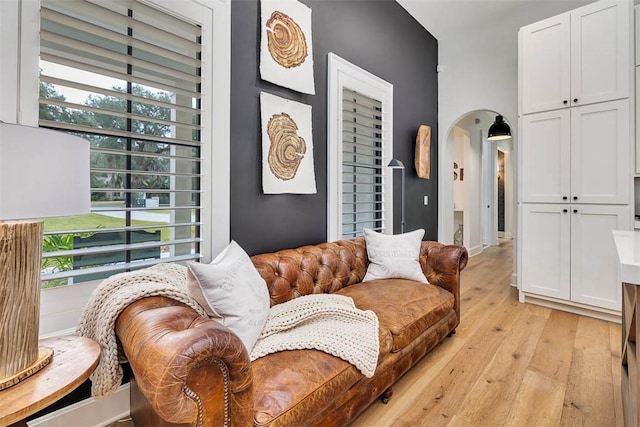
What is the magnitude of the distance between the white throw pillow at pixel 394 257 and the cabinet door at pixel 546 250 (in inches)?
59.3

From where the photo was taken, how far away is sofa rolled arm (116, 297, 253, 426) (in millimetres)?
858

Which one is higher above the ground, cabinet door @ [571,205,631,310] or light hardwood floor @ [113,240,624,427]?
cabinet door @ [571,205,631,310]

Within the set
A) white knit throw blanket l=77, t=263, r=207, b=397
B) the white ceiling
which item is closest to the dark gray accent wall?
the white ceiling

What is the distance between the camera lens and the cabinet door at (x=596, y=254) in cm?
282

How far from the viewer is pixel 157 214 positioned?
1.79 meters

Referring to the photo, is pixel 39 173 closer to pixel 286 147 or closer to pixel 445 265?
pixel 286 147

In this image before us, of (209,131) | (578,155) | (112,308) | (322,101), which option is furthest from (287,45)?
(578,155)

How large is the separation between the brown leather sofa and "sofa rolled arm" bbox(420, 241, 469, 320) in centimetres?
12

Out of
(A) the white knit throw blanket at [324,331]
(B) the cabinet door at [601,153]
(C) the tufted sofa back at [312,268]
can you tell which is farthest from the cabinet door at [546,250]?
(A) the white knit throw blanket at [324,331]

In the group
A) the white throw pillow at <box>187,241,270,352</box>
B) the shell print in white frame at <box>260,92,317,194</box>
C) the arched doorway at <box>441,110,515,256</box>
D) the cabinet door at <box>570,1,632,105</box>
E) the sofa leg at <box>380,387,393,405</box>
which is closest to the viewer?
the white throw pillow at <box>187,241,270,352</box>

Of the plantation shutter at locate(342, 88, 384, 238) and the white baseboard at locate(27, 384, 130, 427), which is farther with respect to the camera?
the plantation shutter at locate(342, 88, 384, 238)

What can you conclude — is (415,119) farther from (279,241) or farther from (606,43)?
(279,241)

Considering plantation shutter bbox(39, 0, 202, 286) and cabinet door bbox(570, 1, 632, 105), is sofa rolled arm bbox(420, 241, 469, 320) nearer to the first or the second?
plantation shutter bbox(39, 0, 202, 286)

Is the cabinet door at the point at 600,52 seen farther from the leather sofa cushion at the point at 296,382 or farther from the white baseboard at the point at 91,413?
the white baseboard at the point at 91,413
